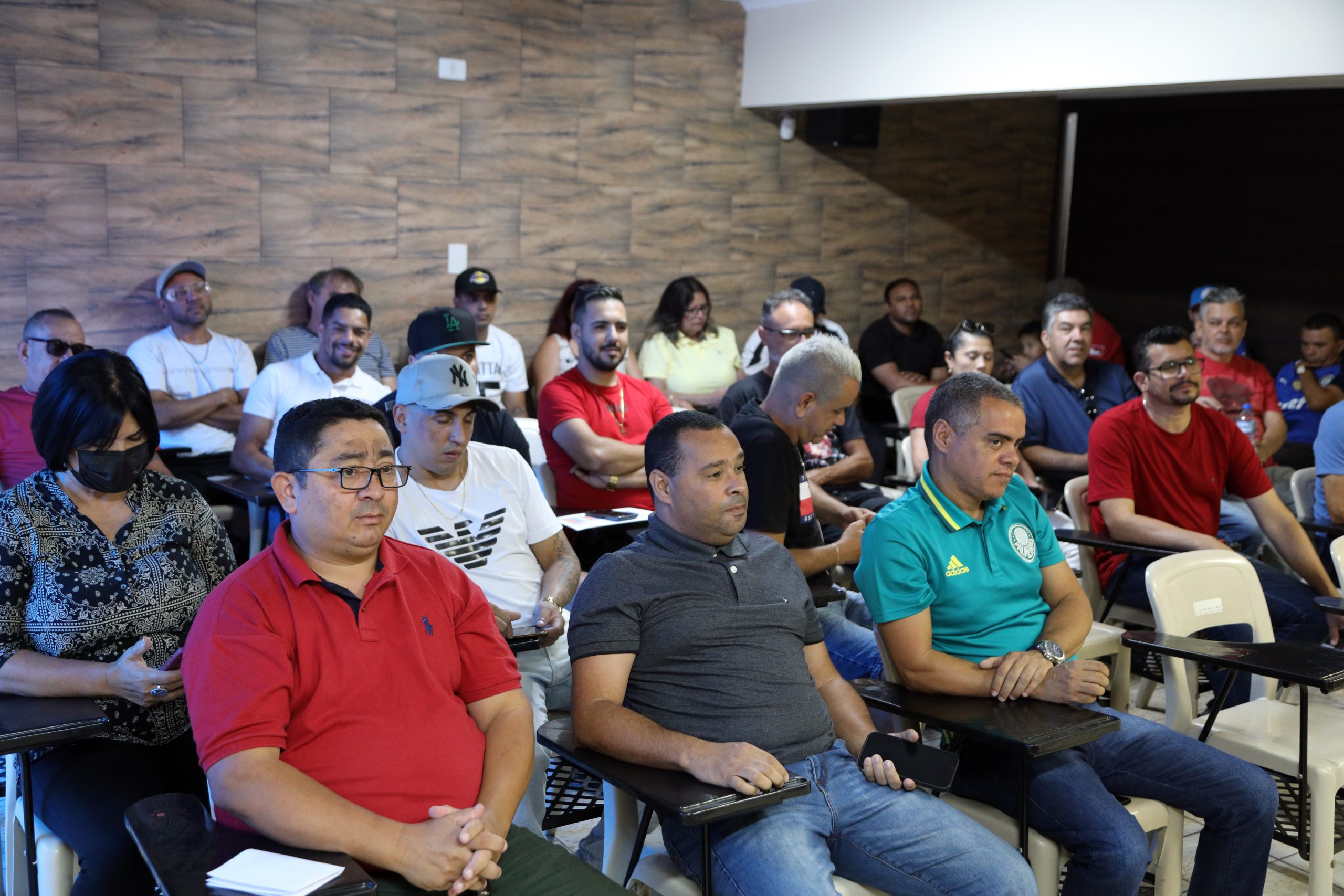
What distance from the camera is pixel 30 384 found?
13.7 feet

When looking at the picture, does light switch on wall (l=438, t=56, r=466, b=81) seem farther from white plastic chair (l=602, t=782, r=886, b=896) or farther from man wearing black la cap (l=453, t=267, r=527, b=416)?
white plastic chair (l=602, t=782, r=886, b=896)

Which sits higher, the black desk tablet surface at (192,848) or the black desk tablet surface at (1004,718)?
the black desk tablet surface at (1004,718)

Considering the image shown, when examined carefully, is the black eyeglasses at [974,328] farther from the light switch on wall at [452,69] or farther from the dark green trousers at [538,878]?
the dark green trousers at [538,878]

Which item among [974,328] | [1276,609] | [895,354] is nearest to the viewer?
[1276,609]

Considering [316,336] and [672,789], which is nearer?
[672,789]

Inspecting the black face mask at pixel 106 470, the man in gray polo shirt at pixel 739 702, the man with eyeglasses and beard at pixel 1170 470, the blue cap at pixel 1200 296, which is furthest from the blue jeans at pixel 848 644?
the blue cap at pixel 1200 296

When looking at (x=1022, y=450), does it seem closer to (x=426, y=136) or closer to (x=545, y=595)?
Result: (x=545, y=595)

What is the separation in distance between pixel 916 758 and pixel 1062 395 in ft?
10.4

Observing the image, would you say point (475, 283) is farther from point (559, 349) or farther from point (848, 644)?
point (848, 644)

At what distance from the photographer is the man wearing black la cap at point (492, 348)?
579cm

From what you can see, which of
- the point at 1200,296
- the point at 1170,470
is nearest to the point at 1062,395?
the point at 1170,470

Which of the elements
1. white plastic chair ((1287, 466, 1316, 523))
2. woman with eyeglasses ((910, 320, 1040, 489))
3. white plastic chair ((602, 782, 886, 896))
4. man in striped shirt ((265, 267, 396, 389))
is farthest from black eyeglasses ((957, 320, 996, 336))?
white plastic chair ((602, 782, 886, 896))

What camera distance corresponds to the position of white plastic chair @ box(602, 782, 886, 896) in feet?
6.88

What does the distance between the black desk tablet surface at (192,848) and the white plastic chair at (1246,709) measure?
2024mm
